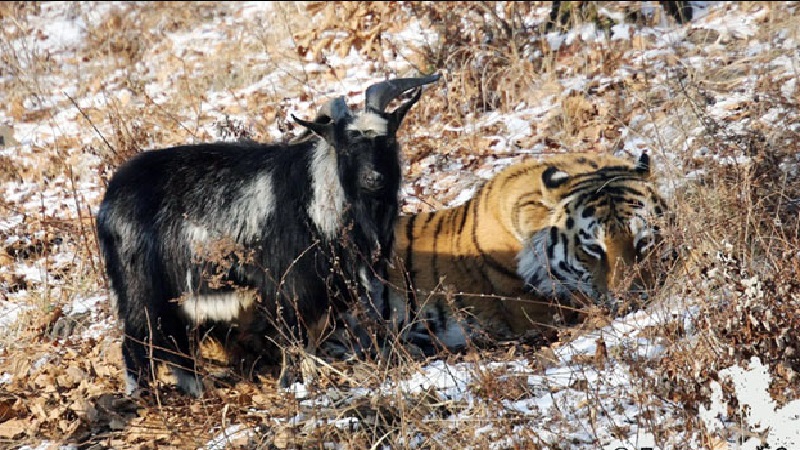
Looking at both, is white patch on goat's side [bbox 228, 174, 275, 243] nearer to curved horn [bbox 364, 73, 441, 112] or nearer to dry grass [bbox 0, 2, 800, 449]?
curved horn [bbox 364, 73, 441, 112]

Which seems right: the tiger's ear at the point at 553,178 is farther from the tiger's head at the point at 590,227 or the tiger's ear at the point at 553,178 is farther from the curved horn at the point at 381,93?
the curved horn at the point at 381,93

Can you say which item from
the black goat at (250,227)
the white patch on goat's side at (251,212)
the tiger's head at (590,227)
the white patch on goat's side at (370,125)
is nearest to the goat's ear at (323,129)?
the black goat at (250,227)

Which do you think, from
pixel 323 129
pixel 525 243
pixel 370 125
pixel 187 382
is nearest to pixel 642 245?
pixel 525 243

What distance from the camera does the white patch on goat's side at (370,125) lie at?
218 inches

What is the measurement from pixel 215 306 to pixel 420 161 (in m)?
2.83

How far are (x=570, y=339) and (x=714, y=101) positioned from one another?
3359 mm

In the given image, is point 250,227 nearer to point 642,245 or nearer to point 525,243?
point 525,243

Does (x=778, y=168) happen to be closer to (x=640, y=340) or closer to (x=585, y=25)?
(x=640, y=340)

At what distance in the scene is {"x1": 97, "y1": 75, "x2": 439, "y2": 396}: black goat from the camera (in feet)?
18.3

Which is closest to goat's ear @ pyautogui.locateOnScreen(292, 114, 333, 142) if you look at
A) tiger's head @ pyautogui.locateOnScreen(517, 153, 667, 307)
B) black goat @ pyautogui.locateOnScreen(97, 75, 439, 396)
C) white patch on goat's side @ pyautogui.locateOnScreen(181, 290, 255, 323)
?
black goat @ pyautogui.locateOnScreen(97, 75, 439, 396)

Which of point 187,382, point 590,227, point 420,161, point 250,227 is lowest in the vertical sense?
point 187,382

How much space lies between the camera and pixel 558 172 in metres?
6.63

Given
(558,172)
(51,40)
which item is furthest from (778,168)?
(51,40)

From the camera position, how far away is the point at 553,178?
6586 mm
